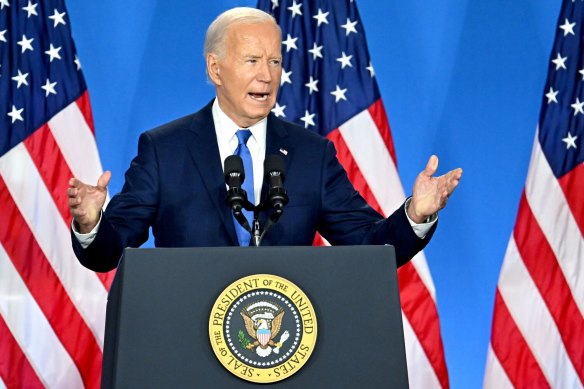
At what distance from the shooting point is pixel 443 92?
4938mm

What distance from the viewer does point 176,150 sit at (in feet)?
8.66

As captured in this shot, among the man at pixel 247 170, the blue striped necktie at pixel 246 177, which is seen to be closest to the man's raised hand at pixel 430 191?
the man at pixel 247 170

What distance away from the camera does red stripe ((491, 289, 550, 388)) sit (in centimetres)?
441

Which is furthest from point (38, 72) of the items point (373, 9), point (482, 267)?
point (482, 267)

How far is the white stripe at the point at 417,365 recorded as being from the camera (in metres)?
4.34

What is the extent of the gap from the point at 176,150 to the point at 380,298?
0.98 meters

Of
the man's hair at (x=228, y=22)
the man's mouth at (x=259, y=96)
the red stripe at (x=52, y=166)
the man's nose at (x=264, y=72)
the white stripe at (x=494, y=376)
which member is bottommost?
the white stripe at (x=494, y=376)

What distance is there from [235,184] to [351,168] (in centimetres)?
243

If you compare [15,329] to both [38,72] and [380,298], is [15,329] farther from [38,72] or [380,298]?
[380,298]

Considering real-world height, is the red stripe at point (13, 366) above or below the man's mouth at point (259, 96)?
below

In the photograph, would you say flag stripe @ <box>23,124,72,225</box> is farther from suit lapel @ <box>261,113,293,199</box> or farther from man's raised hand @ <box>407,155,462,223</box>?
man's raised hand @ <box>407,155,462,223</box>

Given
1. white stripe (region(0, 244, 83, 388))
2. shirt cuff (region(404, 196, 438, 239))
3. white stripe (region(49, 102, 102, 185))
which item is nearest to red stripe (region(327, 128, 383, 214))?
white stripe (region(49, 102, 102, 185))

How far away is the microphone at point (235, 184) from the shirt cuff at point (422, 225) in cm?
48

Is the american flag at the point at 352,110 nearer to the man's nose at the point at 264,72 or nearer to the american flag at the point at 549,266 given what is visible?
the american flag at the point at 549,266
